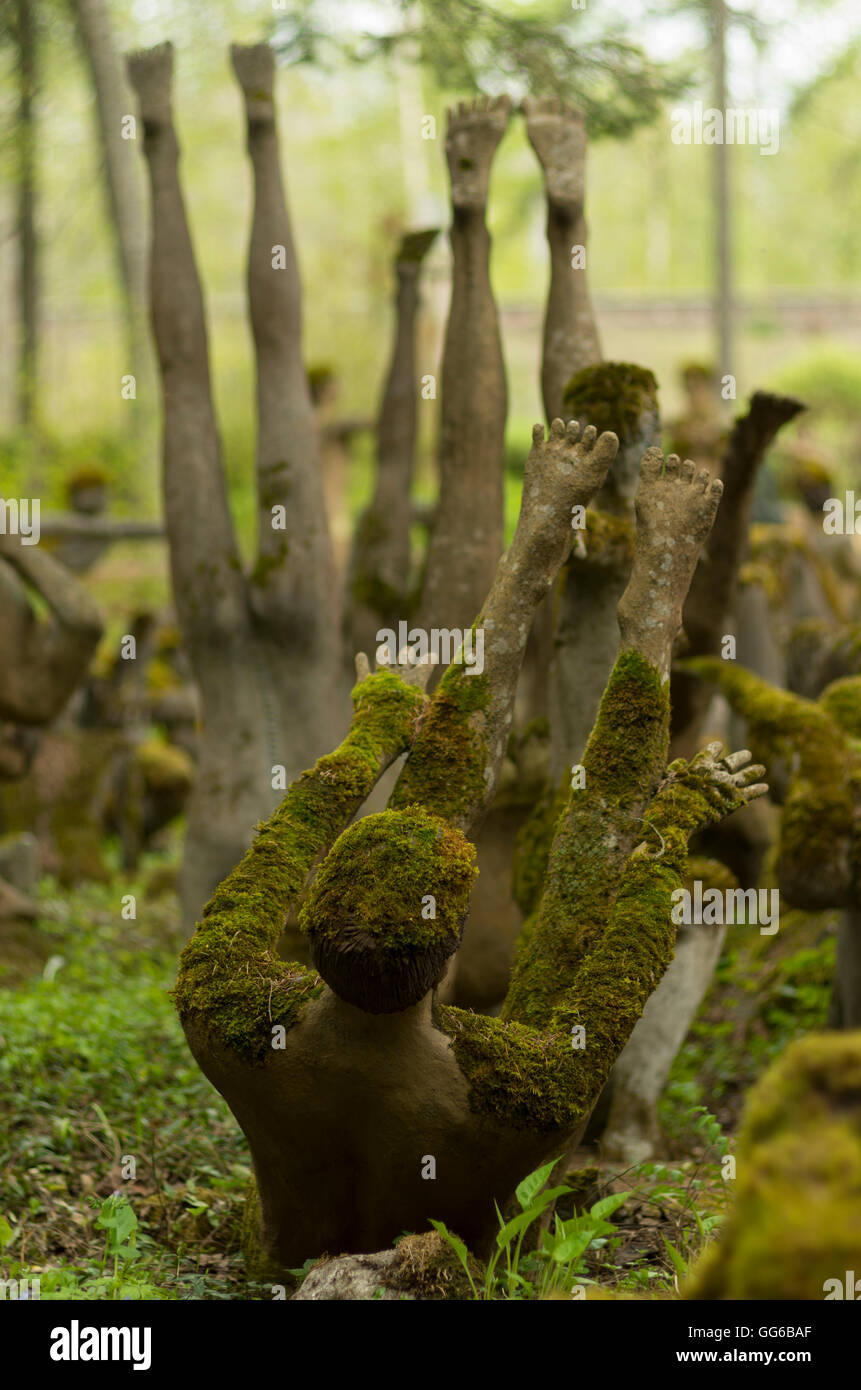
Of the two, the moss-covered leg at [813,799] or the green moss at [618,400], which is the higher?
the green moss at [618,400]

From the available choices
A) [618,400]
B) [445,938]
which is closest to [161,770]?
[618,400]

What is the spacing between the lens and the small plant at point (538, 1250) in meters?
3.50

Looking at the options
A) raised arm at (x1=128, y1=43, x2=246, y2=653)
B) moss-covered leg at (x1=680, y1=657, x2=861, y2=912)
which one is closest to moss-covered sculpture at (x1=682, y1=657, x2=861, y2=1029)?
moss-covered leg at (x1=680, y1=657, x2=861, y2=912)

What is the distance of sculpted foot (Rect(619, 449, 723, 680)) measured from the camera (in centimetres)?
438

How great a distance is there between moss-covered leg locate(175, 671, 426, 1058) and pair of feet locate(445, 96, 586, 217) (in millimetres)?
3069

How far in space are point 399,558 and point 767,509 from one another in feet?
14.7

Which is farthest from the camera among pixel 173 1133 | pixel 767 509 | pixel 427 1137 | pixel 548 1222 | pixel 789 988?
pixel 767 509

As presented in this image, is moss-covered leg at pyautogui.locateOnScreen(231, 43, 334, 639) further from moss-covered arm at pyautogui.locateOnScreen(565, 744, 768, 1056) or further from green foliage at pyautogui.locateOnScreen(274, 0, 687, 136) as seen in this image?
moss-covered arm at pyautogui.locateOnScreen(565, 744, 768, 1056)

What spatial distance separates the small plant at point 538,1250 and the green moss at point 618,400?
3.07 metres

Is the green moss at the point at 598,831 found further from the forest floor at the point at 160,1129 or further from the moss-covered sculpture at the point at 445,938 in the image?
the forest floor at the point at 160,1129

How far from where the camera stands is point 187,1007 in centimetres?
378

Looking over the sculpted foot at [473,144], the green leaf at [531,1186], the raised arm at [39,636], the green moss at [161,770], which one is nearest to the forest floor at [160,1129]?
the green leaf at [531,1186]

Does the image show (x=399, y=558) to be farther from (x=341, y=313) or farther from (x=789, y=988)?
(x=341, y=313)
